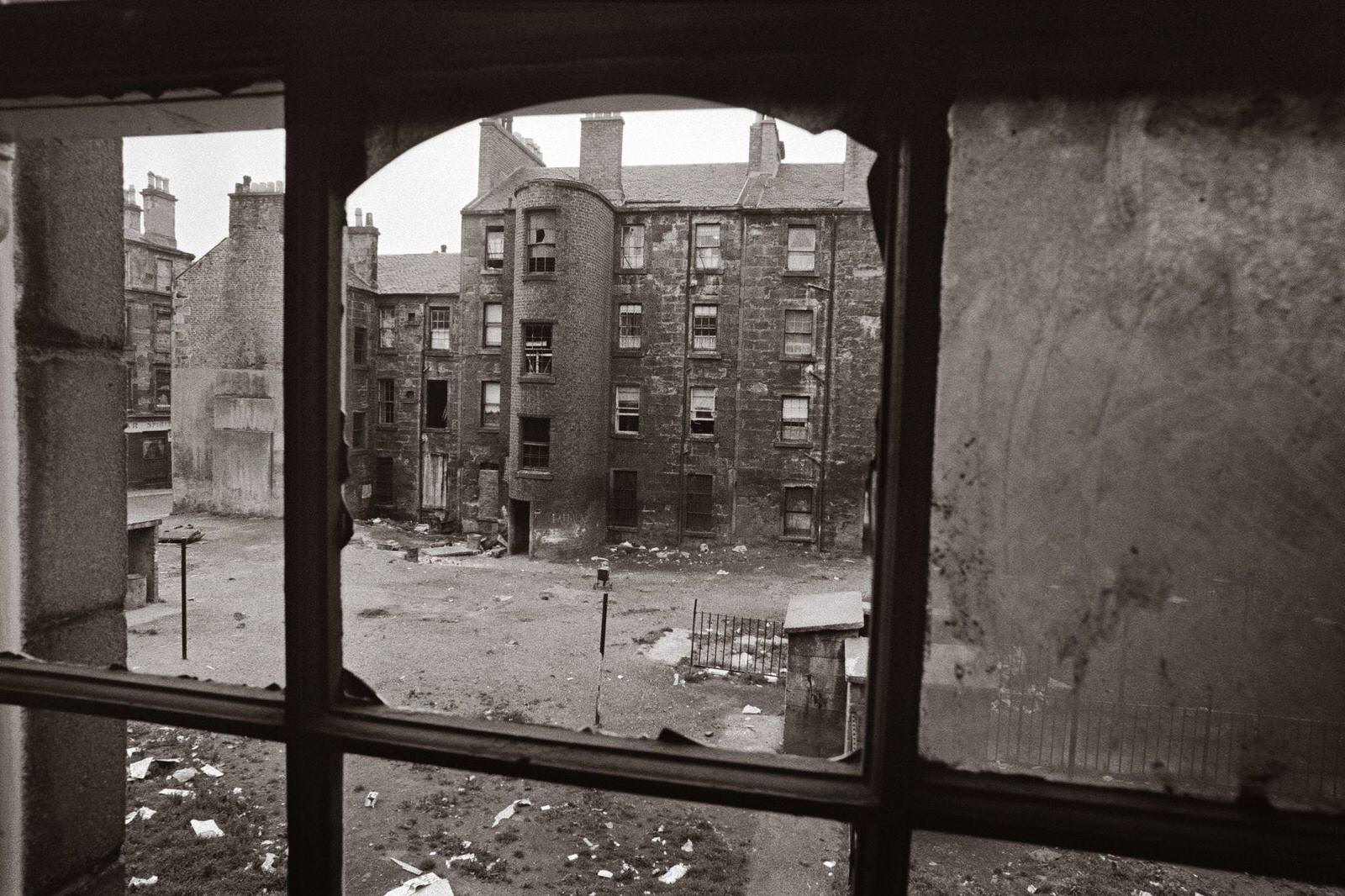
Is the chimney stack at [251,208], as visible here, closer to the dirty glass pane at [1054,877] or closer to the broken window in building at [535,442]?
the broken window in building at [535,442]

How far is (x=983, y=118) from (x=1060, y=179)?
0.16m

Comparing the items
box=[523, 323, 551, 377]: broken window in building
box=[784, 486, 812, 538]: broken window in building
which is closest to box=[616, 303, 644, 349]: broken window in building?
box=[523, 323, 551, 377]: broken window in building

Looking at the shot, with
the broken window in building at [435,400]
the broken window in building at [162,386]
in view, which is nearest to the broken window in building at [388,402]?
the broken window in building at [435,400]

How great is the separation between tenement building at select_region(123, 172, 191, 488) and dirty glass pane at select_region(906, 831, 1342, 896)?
1216 inches

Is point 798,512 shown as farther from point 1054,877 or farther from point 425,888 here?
point 425,888

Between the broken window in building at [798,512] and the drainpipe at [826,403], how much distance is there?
13.1 inches

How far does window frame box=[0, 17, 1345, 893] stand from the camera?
1080 millimetres

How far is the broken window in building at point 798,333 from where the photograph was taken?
71.1 ft

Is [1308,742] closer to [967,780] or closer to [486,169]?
[967,780]

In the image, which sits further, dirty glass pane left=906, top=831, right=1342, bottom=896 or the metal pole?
the metal pole

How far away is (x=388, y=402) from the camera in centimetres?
2683

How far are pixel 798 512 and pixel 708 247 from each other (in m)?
8.55

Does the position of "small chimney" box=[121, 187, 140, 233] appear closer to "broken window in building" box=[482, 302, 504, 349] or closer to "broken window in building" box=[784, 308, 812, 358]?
"broken window in building" box=[482, 302, 504, 349]

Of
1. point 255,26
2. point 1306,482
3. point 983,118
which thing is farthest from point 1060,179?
point 255,26
